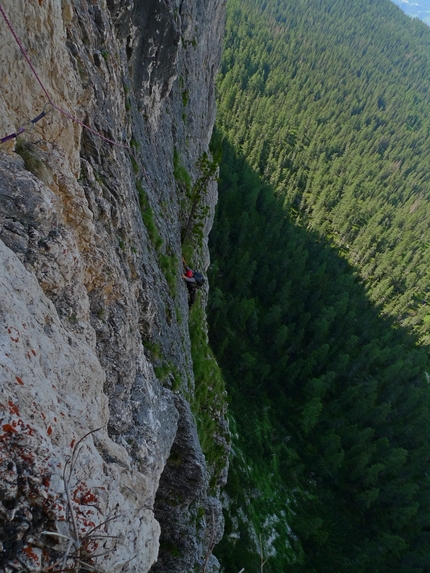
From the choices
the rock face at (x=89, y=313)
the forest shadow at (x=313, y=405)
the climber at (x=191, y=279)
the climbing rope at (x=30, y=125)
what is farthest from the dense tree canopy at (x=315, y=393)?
the climbing rope at (x=30, y=125)

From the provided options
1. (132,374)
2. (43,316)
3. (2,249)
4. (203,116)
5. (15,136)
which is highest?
(203,116)

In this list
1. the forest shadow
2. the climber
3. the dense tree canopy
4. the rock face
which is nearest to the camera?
the rock face

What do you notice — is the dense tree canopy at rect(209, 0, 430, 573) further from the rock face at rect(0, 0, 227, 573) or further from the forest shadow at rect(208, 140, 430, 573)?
the rock face at rect(0, 0, 227, 573)

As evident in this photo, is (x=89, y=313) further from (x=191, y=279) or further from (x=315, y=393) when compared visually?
(x=315, y=393)

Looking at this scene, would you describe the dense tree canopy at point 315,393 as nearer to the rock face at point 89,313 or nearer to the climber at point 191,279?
the climber at point 191,279

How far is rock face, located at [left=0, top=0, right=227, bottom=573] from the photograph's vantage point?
4938mm

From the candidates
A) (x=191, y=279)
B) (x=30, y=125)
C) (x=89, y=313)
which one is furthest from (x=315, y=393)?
(x=30, y=125)

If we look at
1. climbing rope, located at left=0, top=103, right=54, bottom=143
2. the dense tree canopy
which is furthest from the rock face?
the dense tree canopy

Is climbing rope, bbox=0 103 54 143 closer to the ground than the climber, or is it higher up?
higher up

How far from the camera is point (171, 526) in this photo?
16.6 m

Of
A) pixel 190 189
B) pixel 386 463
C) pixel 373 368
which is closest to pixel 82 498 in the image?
pixel 190 189

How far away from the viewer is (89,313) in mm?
9523

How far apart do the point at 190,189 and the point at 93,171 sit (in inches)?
800

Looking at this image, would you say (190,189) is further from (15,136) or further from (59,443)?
(59,443)
